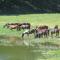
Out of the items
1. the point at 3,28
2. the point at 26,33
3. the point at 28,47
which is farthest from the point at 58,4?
the point at 28,47

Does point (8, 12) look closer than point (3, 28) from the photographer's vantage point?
No

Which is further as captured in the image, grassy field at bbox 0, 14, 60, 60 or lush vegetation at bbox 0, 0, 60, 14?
lush vegetation at bbox 0, 0, 60, 14

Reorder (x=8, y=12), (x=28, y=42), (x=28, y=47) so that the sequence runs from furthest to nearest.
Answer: (x=8, y=12) < (x=28, y=42) < (x=28, y=47)

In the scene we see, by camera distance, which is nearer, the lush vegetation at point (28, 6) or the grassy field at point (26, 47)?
the grassy field at point (26, 47)

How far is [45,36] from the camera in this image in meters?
32.7

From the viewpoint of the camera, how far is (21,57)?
24.6 m

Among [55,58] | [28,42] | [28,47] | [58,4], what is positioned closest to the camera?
[55,58]

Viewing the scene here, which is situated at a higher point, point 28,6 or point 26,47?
point 28,6

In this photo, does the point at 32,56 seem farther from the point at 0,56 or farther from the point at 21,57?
the point at 0,56

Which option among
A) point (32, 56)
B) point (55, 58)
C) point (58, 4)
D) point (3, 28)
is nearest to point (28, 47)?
point (32, 56)

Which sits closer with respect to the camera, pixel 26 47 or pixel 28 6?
pixel 26 47

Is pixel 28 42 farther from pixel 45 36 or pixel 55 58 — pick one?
pixel 55 58

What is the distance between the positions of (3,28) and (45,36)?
7261 millimetres

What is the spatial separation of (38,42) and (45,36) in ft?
8.41
